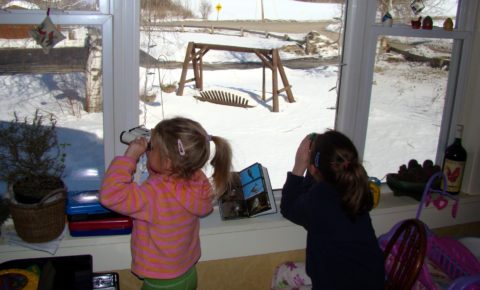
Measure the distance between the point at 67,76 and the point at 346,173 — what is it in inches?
36.4

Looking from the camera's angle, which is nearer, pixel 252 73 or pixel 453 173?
pixel 252 73

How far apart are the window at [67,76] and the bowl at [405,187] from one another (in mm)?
1169

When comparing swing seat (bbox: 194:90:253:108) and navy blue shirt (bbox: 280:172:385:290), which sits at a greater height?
swing seat (bbox: 194:90:253:108)

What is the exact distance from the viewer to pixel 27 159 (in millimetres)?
1332

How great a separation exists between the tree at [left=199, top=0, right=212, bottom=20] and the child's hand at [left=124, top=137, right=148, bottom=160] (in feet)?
1.66

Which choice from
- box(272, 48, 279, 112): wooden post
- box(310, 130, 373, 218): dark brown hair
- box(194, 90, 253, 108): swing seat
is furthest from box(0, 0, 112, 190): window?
box(310, 130, 373, 218): dark brown hair

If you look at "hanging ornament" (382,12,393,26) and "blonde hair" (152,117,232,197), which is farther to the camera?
"hanging ornament" (382,12,393,26)

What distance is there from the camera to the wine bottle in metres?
1.95

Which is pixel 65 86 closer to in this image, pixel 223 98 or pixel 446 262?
pixel 223 98

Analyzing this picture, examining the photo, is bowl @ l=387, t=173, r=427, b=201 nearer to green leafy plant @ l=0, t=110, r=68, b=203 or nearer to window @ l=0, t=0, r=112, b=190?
window @ l=0, t=0, r=112, b=190

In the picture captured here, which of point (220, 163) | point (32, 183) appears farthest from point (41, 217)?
point (220, 163)

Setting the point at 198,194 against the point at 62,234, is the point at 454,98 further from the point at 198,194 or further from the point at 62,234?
the point at 62,234

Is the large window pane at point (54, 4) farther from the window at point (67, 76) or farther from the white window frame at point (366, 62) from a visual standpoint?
the white window frame at point (366, 62)

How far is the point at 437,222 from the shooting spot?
1.94 meters
